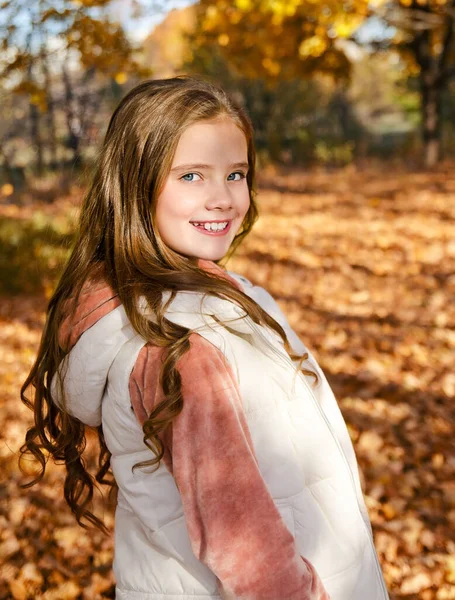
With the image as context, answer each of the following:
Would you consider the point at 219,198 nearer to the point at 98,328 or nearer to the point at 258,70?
the point at 98,328

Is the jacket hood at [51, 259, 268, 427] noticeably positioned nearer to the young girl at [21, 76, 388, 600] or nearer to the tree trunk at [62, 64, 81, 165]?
the young girl at [21, 76, 388, 600]

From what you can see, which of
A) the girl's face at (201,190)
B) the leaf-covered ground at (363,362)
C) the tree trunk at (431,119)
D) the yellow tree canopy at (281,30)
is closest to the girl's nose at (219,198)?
the girl's face at (201,190)

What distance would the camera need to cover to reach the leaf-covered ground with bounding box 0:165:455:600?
290 cm

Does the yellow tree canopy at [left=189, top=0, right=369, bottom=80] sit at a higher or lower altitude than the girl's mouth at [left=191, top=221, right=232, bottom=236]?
higher

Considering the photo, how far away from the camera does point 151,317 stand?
1140 millimetres

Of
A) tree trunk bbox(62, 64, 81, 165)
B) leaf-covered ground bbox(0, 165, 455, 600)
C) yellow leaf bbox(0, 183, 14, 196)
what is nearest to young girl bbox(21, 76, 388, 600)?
leaf-covered ground bbox(0, 165, 455, 600)

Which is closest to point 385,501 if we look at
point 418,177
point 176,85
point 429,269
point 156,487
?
point 156,487

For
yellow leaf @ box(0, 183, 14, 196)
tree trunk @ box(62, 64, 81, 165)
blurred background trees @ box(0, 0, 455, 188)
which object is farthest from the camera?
tree trunk @ box(62, 64, 81, 165)

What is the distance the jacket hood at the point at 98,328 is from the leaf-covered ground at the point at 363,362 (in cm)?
52

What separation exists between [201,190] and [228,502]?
0.62m

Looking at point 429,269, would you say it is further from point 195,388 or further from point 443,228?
point 195,388

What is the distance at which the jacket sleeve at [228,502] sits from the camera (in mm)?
1022

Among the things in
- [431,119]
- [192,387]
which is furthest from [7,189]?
[431,119]

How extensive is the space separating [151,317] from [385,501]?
2.55 m
